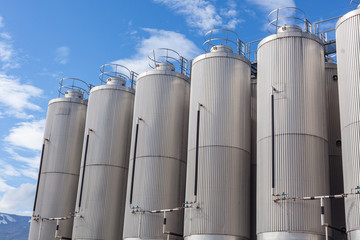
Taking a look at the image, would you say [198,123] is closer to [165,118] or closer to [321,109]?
[165,118]

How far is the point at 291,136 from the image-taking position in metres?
25.6

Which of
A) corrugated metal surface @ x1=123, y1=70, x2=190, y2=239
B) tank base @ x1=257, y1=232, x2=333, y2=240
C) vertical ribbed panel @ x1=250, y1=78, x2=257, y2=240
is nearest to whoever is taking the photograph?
tank base @ x1=257, y1=232, x2=333, y2=240

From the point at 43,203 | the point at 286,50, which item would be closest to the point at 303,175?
the point at 286,50

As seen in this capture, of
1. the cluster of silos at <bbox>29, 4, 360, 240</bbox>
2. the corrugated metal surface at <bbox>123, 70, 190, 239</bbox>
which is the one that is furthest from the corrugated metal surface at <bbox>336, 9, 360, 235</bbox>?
the corrugated metal surface at <bbox>123, 70, 190, 239</bbox>

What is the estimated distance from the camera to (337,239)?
27.0 m

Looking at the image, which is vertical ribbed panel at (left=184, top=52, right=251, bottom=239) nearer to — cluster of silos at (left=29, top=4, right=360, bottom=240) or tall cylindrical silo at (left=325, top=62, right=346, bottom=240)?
cluster of silos at (left=29, top=4, right=360, bottom=240)

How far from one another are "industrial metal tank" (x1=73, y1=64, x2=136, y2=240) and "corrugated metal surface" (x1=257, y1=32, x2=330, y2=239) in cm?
1275

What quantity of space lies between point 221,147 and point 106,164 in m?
11.0

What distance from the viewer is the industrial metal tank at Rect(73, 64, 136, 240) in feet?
112

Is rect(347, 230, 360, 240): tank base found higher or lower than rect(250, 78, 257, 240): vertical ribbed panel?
lower

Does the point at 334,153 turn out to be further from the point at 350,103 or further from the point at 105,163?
the point at 105,163

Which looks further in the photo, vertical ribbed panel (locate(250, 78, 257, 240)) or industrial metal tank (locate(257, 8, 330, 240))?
vertical ribbed panel (locate(250, 78, 257, 240))

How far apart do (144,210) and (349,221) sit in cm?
1309

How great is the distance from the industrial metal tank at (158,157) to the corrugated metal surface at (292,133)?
6.95 meters
